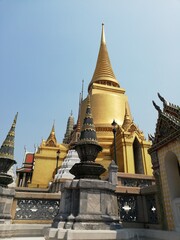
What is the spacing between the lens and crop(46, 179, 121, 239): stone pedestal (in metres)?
4.53

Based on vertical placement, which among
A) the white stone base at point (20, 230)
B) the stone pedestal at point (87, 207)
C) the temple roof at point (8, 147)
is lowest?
the white stone base at point (20, 230)

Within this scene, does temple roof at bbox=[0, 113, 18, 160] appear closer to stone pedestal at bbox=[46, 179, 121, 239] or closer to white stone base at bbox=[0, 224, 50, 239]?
white stone base at bbox=[0, 224, 50, 239]

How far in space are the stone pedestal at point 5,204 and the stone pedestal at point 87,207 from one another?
6.76ft

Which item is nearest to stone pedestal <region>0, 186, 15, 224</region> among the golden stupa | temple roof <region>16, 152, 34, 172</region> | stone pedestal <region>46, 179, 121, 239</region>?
stone pedestal <region>46, 179, 121, 239</region>

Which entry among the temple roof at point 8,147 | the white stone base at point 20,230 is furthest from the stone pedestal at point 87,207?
the temple roof at point 8,147

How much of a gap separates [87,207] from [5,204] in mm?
3111

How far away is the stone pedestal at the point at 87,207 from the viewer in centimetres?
453

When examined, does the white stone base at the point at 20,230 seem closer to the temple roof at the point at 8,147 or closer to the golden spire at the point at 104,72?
the temple roof at the point at 8,147

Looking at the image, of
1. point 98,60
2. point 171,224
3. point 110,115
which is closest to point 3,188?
point 171,224

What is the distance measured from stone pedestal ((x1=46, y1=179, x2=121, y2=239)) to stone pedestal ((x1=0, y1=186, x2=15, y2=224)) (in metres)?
2.06

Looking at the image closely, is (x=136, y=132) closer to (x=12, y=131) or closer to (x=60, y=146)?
(x=60, y=146)

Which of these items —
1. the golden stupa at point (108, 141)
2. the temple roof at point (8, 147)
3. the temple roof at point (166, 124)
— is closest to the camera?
the temple roof at point (166, 124)

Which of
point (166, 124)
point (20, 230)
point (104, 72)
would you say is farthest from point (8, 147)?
point (104, 72)

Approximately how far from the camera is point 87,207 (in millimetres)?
4734
